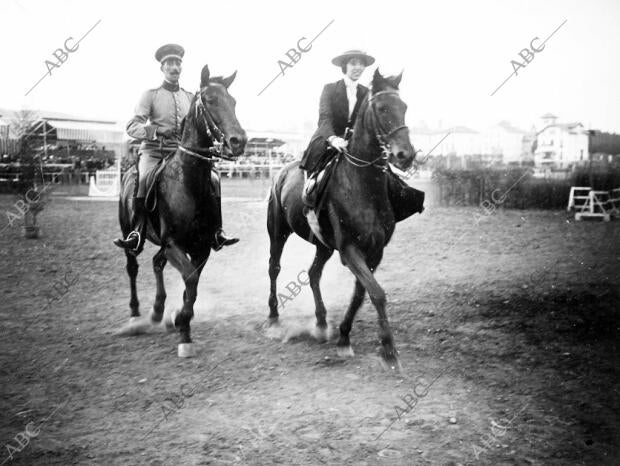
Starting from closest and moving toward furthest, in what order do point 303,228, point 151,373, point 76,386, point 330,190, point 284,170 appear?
1. point 76,386
2. point 151,373
3. point 330,190
4. point 303,228
5. point 284,170

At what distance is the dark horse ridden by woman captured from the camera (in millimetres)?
5973

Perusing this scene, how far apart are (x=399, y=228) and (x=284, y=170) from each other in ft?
29.0

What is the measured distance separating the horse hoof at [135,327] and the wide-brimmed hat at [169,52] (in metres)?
3.49

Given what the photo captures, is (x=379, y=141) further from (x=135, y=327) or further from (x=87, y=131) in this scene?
(x=87, y=131)

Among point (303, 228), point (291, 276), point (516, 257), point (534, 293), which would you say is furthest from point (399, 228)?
point (303, 228)

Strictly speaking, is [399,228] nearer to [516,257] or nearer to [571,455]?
[516,257]

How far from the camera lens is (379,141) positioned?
5.61 m

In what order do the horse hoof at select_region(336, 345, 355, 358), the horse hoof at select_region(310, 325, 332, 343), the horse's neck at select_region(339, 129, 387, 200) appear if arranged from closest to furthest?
the horse's neck at select_region(339, 129, 387, 200), the horse hoof at select_region(336, 345, 355, 358), the horse hoof at select_region(310, 325, 332, 343)

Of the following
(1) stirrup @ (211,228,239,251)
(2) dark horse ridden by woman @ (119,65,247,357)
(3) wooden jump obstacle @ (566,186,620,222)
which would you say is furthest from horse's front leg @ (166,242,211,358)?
(3) wooden jump obstacle @ (566,186,620,222)

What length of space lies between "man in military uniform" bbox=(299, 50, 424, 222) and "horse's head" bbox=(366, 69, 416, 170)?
2.31 feet

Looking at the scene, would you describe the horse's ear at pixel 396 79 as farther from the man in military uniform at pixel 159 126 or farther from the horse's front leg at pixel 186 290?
the horse's front leg at pixel 186 290

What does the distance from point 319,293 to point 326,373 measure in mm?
1709

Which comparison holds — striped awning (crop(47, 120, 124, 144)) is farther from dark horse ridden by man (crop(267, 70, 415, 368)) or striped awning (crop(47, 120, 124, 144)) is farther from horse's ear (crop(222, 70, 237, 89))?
dark horse ridden by man (crop(267, 70, 415, 368))

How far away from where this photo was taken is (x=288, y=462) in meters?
3.84
